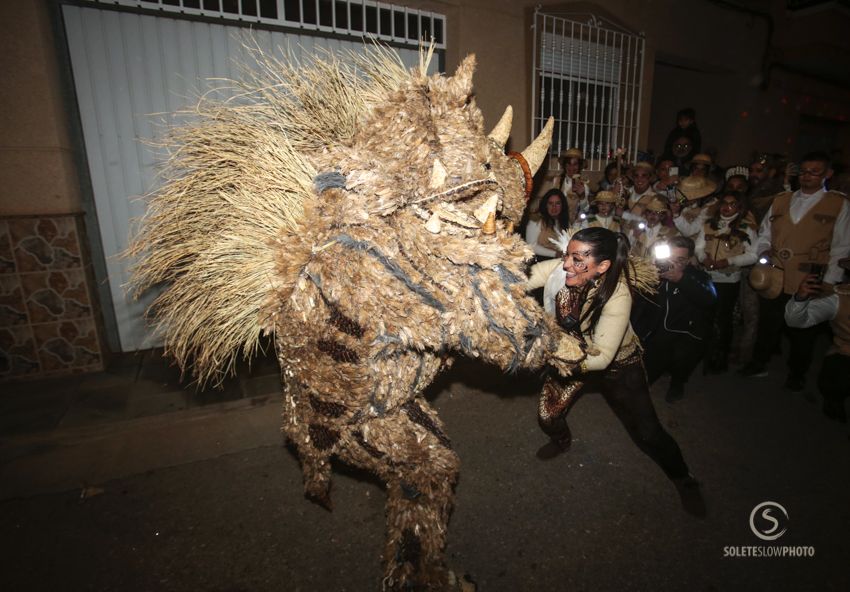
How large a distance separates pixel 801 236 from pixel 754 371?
4.77 ft

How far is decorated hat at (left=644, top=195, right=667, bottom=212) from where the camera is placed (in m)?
4.81

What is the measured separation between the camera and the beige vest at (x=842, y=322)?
363cm

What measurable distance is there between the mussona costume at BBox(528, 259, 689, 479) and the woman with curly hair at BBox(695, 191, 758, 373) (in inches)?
80.5

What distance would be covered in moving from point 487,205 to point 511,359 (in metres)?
0.60

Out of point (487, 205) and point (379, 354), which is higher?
point (487, 205)

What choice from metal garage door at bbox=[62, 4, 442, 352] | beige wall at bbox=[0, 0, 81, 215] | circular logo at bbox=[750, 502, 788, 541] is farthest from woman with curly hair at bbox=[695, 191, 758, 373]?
beige wall at bbox=[0, 0, 81, 215]

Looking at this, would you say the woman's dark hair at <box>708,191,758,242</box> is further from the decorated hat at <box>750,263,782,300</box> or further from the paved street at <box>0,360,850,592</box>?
the paved street at <box>0,360,850,592</box>

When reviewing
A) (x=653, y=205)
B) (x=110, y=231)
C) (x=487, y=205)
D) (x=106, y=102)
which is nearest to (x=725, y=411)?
(x=653, y=205)

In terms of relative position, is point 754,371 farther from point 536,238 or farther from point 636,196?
point 536,238

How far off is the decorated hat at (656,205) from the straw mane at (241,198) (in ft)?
12.4

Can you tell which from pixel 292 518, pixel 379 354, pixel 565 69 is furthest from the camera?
pixel 565 69

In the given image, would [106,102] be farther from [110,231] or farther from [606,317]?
[606,317]

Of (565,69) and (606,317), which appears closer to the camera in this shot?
(606,317)

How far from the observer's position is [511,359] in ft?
5.48
